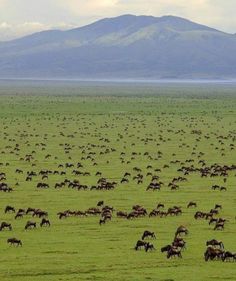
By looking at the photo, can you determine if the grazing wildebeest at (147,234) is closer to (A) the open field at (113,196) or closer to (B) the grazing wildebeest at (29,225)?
(A) the open field at (113,196)

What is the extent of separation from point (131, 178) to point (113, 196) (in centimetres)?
621

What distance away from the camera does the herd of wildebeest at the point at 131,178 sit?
25.3m

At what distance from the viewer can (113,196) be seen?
3481 cm

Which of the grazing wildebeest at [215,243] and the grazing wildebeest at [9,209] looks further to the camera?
the grazing wildebeest at [9,209]

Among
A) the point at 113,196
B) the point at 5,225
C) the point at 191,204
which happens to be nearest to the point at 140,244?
the point at 5,225

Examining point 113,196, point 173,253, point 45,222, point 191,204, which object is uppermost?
point 173,253

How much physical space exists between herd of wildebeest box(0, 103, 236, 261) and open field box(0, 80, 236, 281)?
15 centimetres

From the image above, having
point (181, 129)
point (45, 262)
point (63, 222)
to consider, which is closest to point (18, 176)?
point (63, 222)

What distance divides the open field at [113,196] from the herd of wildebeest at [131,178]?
146 mm

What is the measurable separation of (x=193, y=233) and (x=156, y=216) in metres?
3.31

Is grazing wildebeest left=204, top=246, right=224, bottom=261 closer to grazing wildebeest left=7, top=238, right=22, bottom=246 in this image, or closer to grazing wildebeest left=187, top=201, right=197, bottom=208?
grazing wildebeest left=7, top=238, right=22, bottom=246

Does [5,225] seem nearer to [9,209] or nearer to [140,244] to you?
[9,209]

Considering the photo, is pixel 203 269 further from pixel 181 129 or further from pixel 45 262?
pixel 181 129

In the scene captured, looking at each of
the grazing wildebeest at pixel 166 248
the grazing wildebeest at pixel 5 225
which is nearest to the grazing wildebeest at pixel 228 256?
the grazing wildebeest at pixel 166 248
